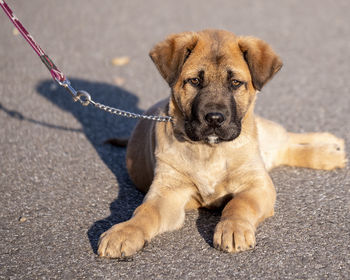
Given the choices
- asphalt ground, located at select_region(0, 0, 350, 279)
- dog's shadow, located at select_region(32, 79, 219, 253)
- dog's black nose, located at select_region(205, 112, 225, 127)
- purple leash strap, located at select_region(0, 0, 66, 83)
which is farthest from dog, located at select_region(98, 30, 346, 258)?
purple leash strap, located at select_region(0, 0, 66, 83)

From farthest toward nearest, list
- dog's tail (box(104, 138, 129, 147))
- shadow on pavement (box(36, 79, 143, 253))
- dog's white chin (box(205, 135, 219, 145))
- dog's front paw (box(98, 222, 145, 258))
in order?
1. dog's tail (box(104, 138, 129, 147))
2. shadow on pavement (box(36, 79, 143, 253))
3. dog's white chin (box(205, 135, 219, 145))
4. dog's front paw (box(98, 222, 145, 258))

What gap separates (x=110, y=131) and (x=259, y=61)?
344cm

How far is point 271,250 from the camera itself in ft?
14.2

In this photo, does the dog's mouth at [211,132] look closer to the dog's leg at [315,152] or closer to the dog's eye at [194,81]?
the dog's eye at [194,81]

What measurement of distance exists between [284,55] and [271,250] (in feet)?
23.8

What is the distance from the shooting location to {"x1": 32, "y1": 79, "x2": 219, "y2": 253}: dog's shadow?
4.91 m

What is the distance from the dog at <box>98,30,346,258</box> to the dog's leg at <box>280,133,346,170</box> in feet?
4.17

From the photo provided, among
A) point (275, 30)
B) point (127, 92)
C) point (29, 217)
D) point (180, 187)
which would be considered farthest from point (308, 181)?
point (275, 30)

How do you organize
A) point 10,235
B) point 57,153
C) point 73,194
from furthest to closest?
1. point 57,153
2. point 73,194
3. point 10,235

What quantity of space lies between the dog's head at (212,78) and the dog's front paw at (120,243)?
3.49 feet

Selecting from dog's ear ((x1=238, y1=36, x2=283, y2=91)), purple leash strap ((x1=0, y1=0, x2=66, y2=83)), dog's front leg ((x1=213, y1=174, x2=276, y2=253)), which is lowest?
dog's front leg ((x1=213, y1=174, x2=276, y2=253))

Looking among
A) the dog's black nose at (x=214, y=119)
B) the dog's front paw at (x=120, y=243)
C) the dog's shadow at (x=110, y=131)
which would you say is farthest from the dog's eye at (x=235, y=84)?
the dog's front paw at (x=120, y=243)

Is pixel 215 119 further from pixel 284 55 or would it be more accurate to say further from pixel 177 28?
pixel 177 28

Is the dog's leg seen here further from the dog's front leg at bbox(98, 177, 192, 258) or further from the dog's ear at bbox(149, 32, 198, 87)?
the dog's ear at bbox(149, 32, 198, 87)
